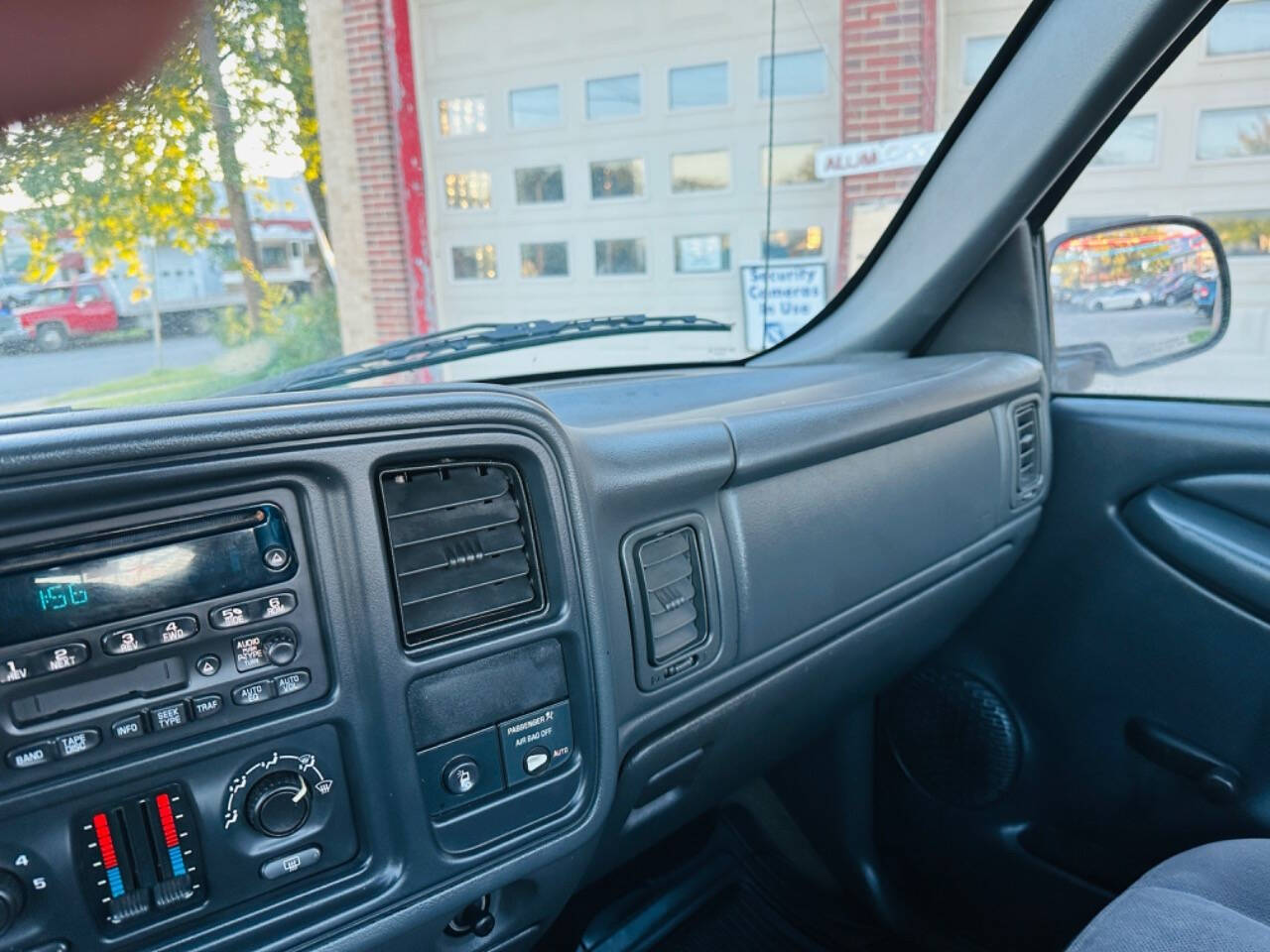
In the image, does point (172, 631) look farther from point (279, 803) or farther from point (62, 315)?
point (62, 315)

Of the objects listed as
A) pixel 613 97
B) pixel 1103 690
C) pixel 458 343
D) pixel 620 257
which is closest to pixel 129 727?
pixel 458 343

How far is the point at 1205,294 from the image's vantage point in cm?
225

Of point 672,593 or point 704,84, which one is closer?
point 672,593

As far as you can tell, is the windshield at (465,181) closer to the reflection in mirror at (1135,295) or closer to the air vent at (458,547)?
the air vent at (458,547)

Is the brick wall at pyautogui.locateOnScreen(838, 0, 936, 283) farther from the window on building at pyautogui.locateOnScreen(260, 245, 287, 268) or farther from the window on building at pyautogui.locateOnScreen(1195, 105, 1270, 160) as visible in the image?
the window on building at pyautogui.locateOnScreen(260, 245, 287, 268)

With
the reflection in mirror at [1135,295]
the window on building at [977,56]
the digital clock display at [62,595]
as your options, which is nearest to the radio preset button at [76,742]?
the digital clock display at [62,595]

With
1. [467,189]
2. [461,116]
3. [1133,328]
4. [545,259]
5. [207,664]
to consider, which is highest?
[461,116]

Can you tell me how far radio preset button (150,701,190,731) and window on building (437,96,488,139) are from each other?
1.22 m

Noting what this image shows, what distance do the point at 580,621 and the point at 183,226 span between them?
2.45 feet

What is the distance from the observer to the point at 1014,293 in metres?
2.34

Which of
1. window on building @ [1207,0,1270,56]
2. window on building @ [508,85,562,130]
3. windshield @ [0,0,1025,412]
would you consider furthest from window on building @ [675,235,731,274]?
window on building @ [1207,0,1270,56]

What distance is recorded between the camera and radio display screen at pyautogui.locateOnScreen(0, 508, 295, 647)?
883 millimetres

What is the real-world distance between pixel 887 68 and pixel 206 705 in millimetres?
1792

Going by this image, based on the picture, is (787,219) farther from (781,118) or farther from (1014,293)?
(1014,293)
